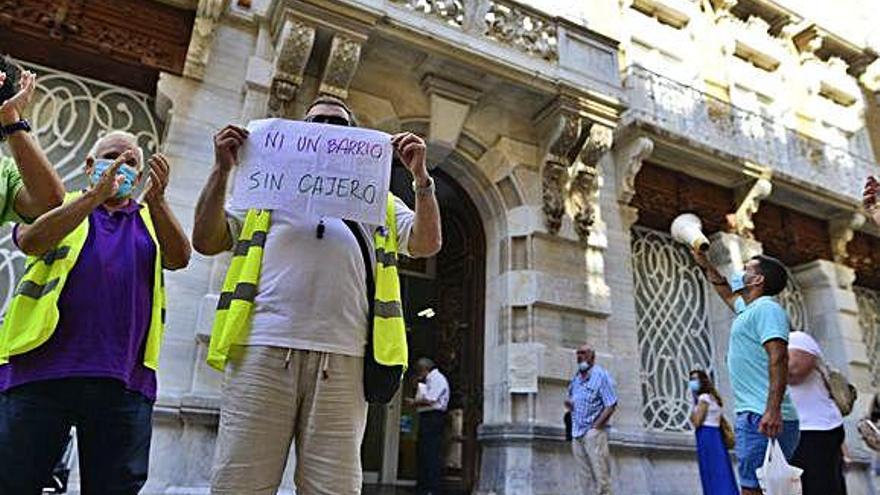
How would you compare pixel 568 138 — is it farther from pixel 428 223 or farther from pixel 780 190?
pixel 428 223

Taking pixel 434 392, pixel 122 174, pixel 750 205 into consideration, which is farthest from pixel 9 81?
pixel 750 205

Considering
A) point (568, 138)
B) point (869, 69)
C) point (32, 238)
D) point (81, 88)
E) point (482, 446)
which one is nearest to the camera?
point (32, 238)

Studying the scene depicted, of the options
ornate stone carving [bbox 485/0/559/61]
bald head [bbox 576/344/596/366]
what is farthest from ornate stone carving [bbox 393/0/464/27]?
bald head [bbox 576/344/596/366]

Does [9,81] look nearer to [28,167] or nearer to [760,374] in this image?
[28,167]

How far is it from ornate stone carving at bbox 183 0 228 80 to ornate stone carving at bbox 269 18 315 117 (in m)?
0.78

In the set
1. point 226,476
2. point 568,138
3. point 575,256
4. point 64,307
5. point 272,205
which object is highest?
point 568,138

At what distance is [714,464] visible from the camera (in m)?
6.16

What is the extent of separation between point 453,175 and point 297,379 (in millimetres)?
6055

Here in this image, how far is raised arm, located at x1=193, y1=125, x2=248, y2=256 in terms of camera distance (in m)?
2.15

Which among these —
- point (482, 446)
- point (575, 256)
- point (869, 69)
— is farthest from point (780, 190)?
point (482, 446)

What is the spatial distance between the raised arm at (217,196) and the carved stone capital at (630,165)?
7072mm

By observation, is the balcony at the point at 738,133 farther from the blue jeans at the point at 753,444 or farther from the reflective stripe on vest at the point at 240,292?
the reflective stripe on vest at the point at 240,292

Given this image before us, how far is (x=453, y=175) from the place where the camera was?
781cm

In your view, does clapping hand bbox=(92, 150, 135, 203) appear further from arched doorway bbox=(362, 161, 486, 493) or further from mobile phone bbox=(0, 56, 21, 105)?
arched doorway bbox=(362, 161, 486, 493)
